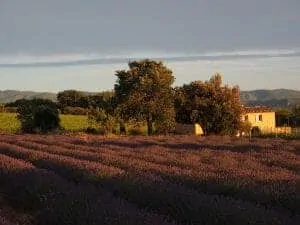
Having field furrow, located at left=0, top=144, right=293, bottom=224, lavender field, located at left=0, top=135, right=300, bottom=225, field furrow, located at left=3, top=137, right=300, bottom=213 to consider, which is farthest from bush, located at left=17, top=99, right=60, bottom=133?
field furrow, located at left=0, top=144, right=293, bottom=224

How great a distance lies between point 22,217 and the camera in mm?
7477

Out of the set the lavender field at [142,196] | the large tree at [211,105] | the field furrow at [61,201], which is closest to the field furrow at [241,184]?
the lavender field at [142,196]

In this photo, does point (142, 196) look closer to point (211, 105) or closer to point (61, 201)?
point (61, 201)

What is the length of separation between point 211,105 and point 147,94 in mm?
5329

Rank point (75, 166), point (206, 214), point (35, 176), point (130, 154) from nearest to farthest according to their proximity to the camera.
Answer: point (206, 214) < point (35, 176) < point (75, 166) < point (130, 154)

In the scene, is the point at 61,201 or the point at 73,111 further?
the point at 73,111

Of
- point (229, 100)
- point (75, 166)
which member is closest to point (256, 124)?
point (229, 100)

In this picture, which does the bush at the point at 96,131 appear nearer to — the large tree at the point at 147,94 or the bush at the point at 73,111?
the large tree at the point at 147,94

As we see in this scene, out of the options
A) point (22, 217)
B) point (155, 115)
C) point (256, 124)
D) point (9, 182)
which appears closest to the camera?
point (22, 217)

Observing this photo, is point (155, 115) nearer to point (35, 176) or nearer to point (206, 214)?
point (35, 176)

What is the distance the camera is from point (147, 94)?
47344 millimetres

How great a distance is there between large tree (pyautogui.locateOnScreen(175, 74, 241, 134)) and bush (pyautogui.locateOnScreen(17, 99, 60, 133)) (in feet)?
34.4

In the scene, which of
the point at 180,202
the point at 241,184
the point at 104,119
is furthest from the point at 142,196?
the point at 104,119

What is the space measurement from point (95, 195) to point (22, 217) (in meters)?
0.95
